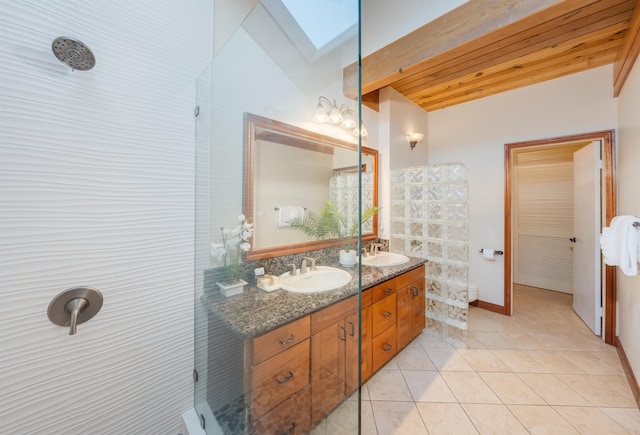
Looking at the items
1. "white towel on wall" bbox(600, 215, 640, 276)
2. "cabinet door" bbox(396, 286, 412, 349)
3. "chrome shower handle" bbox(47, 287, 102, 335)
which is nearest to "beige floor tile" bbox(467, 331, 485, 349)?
"cabinet door" bbox(396, 286, 412, 349)

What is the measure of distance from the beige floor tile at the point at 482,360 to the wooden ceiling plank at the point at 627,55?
2527 mm

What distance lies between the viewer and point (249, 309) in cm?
105

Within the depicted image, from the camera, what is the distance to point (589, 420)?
1.38m

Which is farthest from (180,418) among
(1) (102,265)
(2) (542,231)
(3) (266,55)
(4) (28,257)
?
(2) (542,231)

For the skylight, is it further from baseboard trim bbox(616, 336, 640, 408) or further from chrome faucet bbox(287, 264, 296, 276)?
baseboard trim bbox(616, 336, 640, 408)

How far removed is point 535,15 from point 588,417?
98.0 inches

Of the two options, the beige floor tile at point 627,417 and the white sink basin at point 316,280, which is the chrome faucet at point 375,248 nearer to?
the white sink basin at point 316,280

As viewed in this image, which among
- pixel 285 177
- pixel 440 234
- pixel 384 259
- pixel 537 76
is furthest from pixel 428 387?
pixel 537 76

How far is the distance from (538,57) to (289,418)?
3395 mm

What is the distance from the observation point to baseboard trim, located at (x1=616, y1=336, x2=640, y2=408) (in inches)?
58.8

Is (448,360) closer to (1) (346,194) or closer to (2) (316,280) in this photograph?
(2) (316,280)

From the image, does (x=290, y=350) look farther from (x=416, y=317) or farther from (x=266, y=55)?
(x=416, y=317)

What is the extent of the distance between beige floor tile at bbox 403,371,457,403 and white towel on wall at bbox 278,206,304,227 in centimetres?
157

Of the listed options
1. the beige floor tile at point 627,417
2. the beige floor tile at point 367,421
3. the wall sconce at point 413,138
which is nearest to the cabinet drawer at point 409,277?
the beige floor tile at point 367,421
